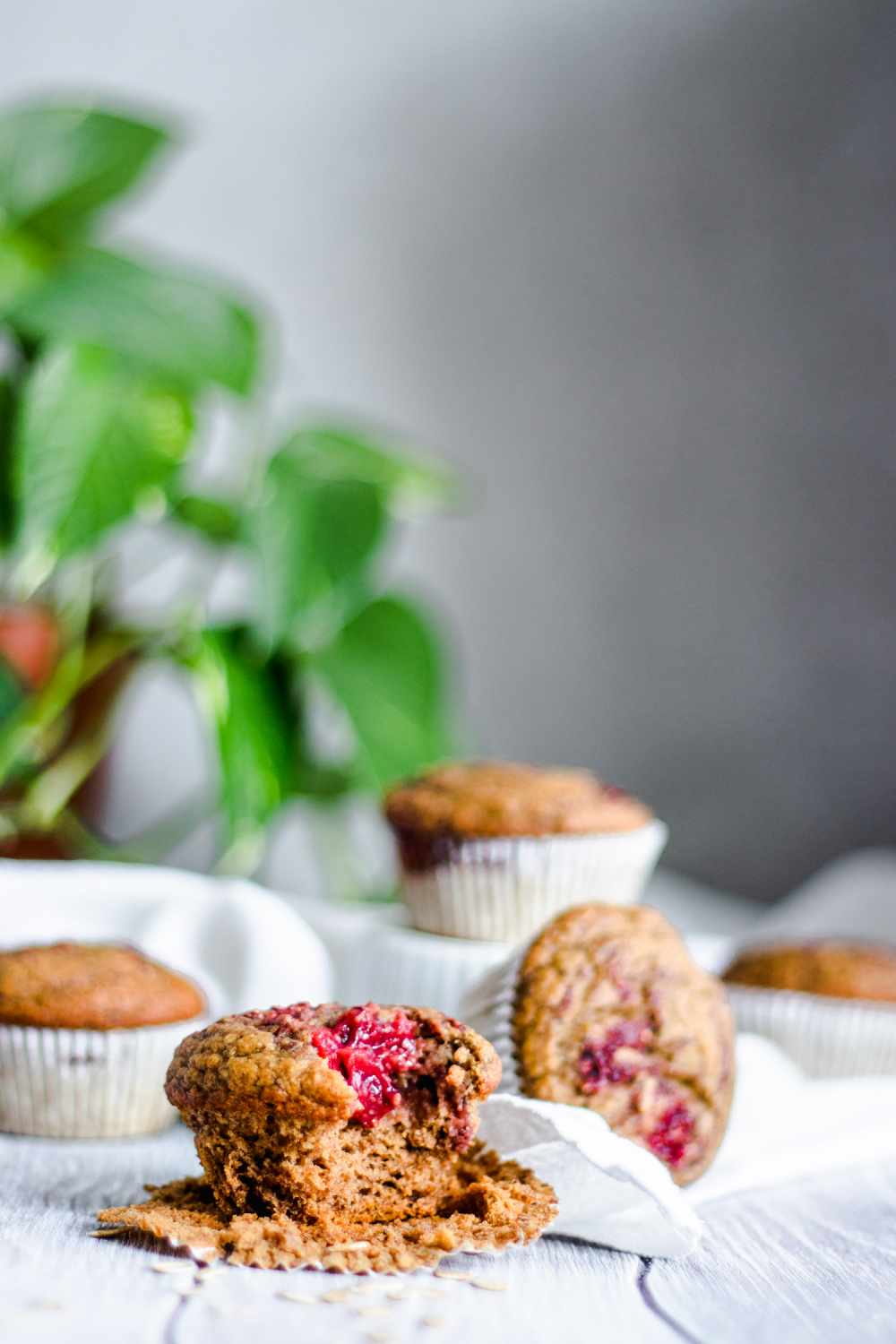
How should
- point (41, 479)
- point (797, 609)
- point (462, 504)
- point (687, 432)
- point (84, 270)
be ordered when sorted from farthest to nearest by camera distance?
point (462, 504) → point (687, 432) → point (797, 609) → point (84, 270) → point (41, 479)

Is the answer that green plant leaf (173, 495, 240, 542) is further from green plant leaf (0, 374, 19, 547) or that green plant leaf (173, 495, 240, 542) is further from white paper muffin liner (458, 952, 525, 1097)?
white paper muffin liner (458, 952, 525, 1097)

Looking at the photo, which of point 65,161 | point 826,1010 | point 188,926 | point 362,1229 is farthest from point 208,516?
point 362,1229

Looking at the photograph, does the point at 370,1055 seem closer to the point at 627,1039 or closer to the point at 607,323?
the point at 627,1039

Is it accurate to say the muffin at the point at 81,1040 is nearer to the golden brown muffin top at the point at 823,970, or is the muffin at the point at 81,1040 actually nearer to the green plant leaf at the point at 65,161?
the golden brown muffin top at the point at 823,970

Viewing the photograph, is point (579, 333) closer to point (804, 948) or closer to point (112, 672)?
point (112, 672)

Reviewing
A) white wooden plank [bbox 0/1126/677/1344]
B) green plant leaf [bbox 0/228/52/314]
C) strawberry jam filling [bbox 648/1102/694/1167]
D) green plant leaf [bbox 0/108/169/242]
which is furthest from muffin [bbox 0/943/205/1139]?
green plant leaf [bbox 0/108/169/242]

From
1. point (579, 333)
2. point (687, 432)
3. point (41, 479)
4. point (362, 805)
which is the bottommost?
point (362, 805)

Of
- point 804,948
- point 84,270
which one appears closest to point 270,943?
point 804,948
